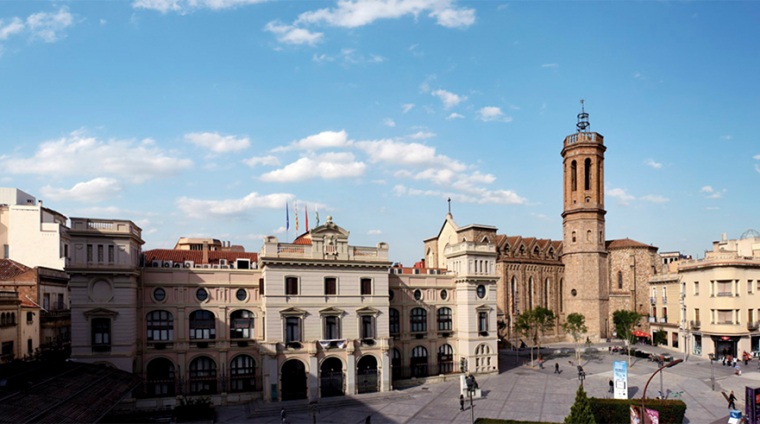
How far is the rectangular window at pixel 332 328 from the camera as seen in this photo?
46.8 m

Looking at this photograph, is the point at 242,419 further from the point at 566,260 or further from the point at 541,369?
the point at 566,260

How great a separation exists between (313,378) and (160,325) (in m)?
14.0

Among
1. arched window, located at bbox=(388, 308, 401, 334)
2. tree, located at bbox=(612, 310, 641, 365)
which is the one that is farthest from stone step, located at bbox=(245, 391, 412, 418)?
tree, located at bbox=(612, 310, 641, 365)

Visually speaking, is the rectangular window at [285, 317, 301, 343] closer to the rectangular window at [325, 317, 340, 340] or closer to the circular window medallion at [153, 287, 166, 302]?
the rectangular window at [325, 317, 340, 340]

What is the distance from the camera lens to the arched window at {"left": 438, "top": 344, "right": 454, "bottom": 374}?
55.0 m

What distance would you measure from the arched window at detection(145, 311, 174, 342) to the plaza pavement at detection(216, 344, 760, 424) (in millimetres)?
7993

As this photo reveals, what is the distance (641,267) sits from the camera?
8312 cm

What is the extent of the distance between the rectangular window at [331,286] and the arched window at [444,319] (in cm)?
1373

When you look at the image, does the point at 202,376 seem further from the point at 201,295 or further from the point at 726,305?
the point at 726,305

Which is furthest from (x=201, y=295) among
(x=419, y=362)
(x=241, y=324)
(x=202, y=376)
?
(x=419, y=362)

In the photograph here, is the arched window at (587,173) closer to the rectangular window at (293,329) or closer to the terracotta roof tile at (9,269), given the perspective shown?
the rectangular window at (293,329)

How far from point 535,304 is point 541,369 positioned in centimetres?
2373

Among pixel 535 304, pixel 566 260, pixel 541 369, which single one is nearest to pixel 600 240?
pixel 566 260

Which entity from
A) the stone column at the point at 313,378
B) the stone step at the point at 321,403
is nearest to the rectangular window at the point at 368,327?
the stone step at the point at 321,403
